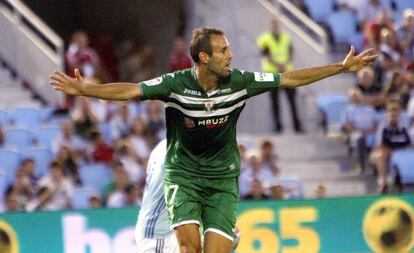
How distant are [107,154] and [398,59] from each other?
413 centimetres

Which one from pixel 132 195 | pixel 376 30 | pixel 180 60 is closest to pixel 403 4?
pixel 376 30

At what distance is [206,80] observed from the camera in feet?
30.2

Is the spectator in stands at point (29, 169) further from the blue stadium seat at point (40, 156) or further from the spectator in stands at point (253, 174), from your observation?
the spectator in stands at point (253, 174)

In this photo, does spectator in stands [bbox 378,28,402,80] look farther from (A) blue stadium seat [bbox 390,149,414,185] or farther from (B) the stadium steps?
(A) blue stadium seat [bbox 390,149,414,185]

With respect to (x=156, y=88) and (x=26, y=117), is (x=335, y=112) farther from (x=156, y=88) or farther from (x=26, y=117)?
(x=156, y=88)

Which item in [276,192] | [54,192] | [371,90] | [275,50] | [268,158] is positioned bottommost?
[276,192]

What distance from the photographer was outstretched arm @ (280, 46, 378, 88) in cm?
908

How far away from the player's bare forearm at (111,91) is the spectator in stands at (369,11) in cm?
982

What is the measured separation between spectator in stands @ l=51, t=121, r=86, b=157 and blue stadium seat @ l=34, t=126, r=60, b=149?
0.78 feet

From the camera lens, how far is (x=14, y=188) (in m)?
14.6

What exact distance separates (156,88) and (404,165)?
728 cm

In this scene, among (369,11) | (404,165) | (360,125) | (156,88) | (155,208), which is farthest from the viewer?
(369,11)

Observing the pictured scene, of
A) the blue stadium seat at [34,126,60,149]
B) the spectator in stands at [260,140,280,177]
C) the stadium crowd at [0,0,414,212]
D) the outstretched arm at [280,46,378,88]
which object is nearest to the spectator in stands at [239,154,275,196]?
the stadium crowd at [0,0,414,212]

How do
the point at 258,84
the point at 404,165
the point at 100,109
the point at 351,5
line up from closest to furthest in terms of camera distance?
the point at 258,84, the point at 404,165, the point at 100,109, the point at 351,5
